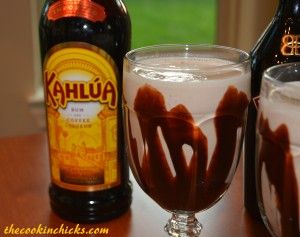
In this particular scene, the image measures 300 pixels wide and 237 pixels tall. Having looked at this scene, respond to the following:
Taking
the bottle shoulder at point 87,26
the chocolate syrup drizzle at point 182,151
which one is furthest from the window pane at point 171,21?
the chocolate syrup drizzle at point 182,151

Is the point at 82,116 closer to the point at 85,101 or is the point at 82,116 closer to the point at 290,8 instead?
the point at 85,101

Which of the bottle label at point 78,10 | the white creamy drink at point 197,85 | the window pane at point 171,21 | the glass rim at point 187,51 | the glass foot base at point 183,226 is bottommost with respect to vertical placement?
the window pane at point 171,21

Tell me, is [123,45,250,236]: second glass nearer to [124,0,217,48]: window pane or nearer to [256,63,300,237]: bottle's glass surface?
[256,63,300,237]: bottle's glass surface

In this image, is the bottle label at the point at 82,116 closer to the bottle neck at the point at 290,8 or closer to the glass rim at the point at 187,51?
the glass rim at the point at 187,51

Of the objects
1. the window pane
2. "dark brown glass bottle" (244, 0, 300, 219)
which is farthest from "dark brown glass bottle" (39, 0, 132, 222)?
the window pane

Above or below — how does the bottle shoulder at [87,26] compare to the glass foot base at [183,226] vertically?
above

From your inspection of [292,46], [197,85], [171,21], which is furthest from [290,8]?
[171,21]
